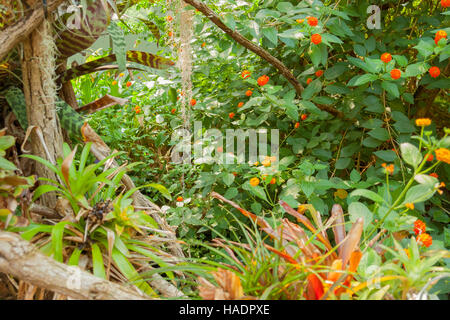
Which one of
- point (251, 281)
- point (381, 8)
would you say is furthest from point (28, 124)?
point (381, 8)

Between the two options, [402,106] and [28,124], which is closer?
[28,124]

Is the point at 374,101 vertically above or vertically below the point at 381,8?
below

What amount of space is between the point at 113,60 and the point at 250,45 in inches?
16.7

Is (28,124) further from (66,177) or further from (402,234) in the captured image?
(402,234)

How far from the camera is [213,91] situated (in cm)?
169

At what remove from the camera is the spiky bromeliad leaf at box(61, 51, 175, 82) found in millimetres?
1134

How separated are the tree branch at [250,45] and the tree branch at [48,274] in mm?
772

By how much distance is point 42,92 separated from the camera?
0.98 meters

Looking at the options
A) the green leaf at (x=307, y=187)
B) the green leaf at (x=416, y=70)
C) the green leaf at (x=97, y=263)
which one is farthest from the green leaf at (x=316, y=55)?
the green leaf at (x=97, y=263)

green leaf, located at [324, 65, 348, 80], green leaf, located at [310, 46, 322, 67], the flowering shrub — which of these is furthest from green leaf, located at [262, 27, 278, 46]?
green leaf, located at [324, 65, 348, 80]

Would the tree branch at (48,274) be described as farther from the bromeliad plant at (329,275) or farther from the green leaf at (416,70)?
the green leaf at (416,70)

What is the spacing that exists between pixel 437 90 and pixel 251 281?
104 cm

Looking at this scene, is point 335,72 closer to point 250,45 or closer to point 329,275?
point 250,45

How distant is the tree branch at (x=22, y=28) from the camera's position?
88cm
